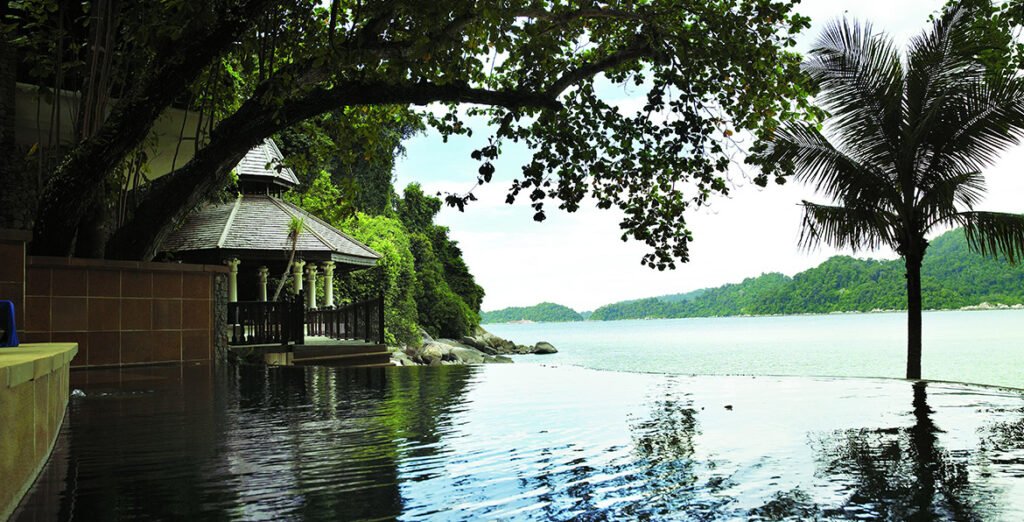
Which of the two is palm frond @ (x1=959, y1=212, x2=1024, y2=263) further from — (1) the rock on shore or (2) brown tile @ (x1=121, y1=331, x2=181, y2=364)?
(1) the rock on shore

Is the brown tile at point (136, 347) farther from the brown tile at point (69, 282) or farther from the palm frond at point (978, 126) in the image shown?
the palm frond at point (978, 126)

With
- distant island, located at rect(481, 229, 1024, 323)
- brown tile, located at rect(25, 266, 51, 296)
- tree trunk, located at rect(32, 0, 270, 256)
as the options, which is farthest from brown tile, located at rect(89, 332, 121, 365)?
distant island, located at rect(481, 229, 1024, 323)

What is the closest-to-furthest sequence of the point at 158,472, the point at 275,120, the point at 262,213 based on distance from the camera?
the point at 158,472 → the point at 275,120 → the point at 262,213

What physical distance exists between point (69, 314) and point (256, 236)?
12112 millimetres

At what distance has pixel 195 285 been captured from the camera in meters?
11.4

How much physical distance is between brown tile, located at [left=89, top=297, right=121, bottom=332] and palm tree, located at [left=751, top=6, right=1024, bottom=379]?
1061 centimetres

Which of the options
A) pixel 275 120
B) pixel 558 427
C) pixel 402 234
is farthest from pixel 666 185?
pixel 402 234

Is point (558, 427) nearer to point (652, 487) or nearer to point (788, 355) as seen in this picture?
point (652, 487)

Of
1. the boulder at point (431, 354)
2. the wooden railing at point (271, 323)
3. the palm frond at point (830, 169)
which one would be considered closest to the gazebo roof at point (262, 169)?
the wooden railing at point (271, 323)

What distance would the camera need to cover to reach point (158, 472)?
387 cm

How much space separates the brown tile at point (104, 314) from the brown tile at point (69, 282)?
197 millimetres

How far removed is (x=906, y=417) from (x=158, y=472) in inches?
191

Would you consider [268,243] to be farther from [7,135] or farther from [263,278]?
[7,135]

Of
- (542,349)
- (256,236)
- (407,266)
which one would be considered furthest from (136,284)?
(542,349)
